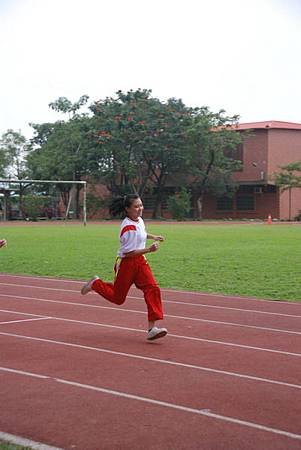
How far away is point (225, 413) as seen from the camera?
4188mm

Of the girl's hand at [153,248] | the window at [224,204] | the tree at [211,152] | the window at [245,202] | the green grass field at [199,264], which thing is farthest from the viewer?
the window at [224,204]

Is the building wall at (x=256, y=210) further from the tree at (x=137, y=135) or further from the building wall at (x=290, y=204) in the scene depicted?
the tree at (x=137, y=135)

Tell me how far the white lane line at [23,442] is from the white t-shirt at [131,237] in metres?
3.04

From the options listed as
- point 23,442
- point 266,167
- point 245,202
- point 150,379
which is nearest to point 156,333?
point 150,379

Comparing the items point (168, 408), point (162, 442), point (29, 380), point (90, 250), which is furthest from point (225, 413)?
point (90, 250)

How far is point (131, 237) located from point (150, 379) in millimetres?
1883

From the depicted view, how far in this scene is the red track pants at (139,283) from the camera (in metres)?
6.52

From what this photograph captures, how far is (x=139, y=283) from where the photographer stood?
21.8 ft

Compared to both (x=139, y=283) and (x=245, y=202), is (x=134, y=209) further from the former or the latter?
(x=245, y=202)

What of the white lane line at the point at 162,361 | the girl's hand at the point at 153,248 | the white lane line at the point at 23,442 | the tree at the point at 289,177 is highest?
the tree at the point at 289,177

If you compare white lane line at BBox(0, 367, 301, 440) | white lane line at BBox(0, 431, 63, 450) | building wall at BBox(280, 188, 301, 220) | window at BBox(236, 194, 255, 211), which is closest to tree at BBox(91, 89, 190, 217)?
window at BBox(236, 194, 255, 211)

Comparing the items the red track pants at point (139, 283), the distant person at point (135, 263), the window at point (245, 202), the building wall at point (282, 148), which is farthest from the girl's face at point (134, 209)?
the window at point (245, 202)

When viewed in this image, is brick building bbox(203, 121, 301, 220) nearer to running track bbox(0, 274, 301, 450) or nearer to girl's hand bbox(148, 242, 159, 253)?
running track bbox(0, 274, 301, 450)

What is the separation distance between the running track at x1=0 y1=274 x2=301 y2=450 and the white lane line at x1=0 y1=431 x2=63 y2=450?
2.1 inches
